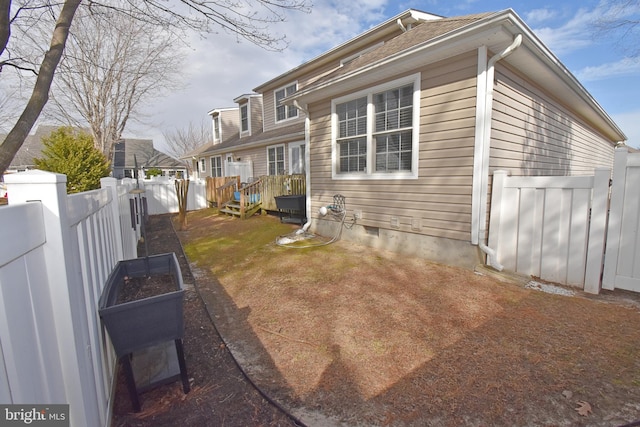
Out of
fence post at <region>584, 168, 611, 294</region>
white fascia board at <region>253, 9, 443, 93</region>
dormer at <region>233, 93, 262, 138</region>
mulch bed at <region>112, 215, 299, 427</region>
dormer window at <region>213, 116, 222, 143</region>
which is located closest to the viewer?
mulch bed at <region>112, 215, 299, 427</region>

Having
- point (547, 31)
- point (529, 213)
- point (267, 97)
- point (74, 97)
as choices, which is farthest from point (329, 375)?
point (74, 97)

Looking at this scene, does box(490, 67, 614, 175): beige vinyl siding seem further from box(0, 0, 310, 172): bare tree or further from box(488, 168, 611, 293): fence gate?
box(0, 0, 310, 172): bare tree

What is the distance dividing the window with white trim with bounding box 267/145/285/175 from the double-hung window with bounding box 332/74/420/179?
5.85 meters

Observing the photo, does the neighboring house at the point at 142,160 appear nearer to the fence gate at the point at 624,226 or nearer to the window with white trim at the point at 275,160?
the window with white trim at the point at 275,160

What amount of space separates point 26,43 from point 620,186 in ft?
55.1

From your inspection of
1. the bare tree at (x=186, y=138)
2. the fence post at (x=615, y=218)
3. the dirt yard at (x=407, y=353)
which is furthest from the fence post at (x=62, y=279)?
the bare tree at (x=186, y=138)

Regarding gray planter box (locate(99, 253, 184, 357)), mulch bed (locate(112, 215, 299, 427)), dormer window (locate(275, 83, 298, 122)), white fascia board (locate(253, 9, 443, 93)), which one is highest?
white fascia board (locate(253, 9, 443, 93))

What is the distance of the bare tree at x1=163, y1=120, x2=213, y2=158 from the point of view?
131 feet

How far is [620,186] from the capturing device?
341cm

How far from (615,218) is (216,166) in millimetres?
17343

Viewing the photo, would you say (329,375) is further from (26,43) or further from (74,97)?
(74,97)

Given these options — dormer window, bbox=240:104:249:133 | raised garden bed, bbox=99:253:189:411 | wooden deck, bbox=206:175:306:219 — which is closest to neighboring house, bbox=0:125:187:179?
dormer window, bbox=240:104:249:133

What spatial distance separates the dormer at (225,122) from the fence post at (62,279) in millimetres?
17515

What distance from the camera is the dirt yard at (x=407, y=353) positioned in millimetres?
1918
